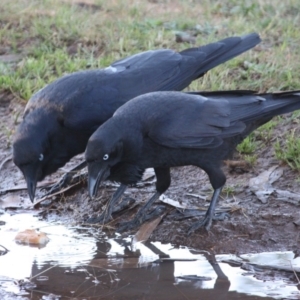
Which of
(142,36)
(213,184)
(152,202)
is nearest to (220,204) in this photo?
(213,184)

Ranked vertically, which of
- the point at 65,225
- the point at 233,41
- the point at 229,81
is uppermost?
the point at 233,41

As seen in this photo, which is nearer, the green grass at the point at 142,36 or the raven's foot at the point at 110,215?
the raven's foot at the point at 110,215

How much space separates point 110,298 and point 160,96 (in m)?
1.62

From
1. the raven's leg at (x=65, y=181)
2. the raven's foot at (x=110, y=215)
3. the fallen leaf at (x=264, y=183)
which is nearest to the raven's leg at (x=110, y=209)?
the raven's foot at (x=110, y=215)

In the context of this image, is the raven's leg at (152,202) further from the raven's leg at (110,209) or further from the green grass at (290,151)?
the green grass at (290,151)

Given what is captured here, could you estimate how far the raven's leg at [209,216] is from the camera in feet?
18.0

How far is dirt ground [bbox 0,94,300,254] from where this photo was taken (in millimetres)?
5363

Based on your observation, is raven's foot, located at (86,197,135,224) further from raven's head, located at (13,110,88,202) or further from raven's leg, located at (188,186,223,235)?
raven's leg, located at (188,186,223,235)

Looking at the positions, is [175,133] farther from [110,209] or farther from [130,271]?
[130,271]

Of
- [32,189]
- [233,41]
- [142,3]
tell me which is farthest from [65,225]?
[142,3]

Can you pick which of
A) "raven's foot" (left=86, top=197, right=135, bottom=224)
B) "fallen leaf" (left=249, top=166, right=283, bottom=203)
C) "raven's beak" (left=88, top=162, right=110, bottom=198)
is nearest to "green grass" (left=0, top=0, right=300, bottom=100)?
"fallen leaf" (left=249, top=166, right=283, bottom=203)

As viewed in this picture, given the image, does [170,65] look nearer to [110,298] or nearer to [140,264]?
[140,264]

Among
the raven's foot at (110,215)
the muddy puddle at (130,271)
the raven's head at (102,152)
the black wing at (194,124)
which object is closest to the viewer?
the muddy puddle at (130,271)

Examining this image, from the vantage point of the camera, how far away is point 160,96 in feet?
18.1
